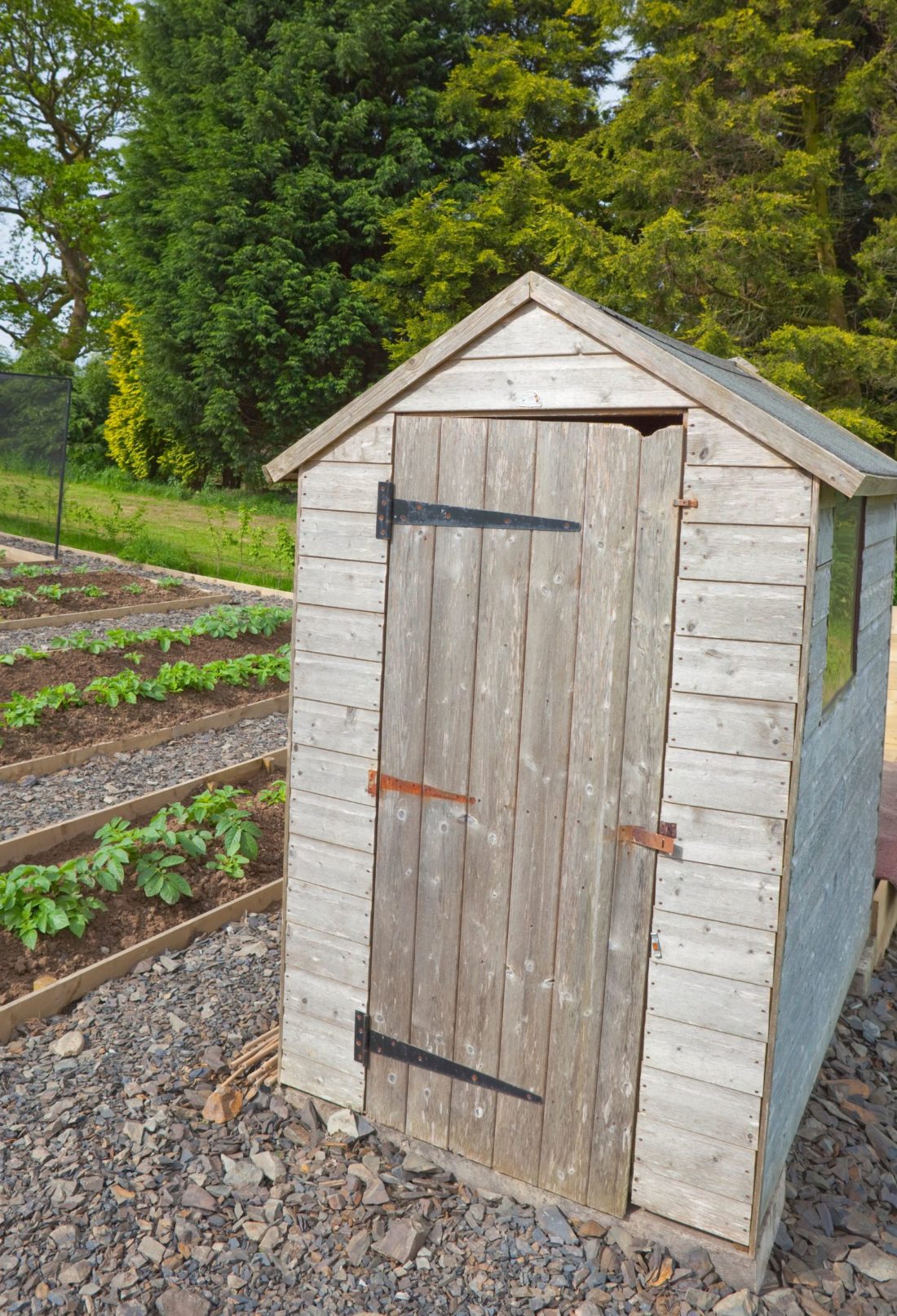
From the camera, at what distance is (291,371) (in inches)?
808

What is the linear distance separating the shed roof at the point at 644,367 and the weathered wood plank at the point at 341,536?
22 centimetres

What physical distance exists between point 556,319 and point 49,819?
463 cm

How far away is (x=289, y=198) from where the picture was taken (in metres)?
20.1

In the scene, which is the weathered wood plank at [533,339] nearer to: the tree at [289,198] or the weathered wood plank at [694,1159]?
the weathered wood plank at [694,1159]

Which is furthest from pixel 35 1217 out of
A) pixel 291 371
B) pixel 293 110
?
pixel 293 110

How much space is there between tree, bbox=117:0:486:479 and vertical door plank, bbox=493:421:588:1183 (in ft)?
59.3

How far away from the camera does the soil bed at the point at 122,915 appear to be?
4555mm

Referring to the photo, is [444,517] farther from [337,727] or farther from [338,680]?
[337,727]

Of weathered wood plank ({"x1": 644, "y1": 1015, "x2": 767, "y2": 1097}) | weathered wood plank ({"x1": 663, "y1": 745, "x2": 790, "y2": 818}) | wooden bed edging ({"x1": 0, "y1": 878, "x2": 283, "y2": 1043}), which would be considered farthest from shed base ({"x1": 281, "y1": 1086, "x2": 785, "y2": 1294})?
wooden bed edging ({"x1": 0, "y1": 878, "x2": 283, "y2": 1043})

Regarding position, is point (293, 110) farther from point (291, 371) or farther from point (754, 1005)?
point (754, 1005)

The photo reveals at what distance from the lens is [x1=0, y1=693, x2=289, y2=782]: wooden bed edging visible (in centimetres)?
691

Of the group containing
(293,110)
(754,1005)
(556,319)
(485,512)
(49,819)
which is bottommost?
(49,819)

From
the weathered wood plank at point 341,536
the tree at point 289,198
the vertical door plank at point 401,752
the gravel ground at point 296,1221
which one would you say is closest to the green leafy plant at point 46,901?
the gravel ground at point 296,1221

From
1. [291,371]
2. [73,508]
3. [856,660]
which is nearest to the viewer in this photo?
[856,660]
